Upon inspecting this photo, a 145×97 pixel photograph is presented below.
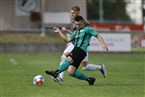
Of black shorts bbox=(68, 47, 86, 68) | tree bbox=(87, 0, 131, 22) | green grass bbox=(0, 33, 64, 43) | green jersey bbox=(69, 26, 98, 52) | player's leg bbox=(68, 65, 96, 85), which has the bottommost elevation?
tree bbox=(87, 0, 131, 22)

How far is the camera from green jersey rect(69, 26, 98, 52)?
1350 centimetres

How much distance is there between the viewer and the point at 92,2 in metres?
72.6

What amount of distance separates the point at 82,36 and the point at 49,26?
126ft

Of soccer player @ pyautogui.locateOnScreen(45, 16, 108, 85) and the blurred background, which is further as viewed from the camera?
the blurred background

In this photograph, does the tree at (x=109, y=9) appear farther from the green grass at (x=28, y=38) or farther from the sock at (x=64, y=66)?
the sock at (x=64, y=66)

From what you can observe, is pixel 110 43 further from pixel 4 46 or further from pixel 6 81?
pixel 6 81

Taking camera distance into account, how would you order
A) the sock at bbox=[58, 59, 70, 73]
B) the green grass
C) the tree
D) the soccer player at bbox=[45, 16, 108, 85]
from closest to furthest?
the soccer player at bbox=[45, 16, 108, 85] → the sock at bbox=[58, 59, 70, 73] → the green grass → the tree

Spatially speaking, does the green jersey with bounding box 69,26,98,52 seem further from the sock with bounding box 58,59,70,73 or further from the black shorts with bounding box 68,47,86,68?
the sock with bounding box 58,59,70,73

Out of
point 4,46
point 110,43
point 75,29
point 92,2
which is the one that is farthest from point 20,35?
point 75,29

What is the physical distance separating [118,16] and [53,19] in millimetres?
29548

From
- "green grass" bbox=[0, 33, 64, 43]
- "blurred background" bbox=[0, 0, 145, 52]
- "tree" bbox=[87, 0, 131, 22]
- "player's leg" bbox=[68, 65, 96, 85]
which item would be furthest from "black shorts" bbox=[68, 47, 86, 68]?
"tree" bbox=[87, 0, 131, 22]

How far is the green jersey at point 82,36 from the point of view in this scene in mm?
13500

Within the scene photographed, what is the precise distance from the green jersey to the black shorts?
3.7 inches

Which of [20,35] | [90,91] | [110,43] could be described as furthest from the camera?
[20,35]
